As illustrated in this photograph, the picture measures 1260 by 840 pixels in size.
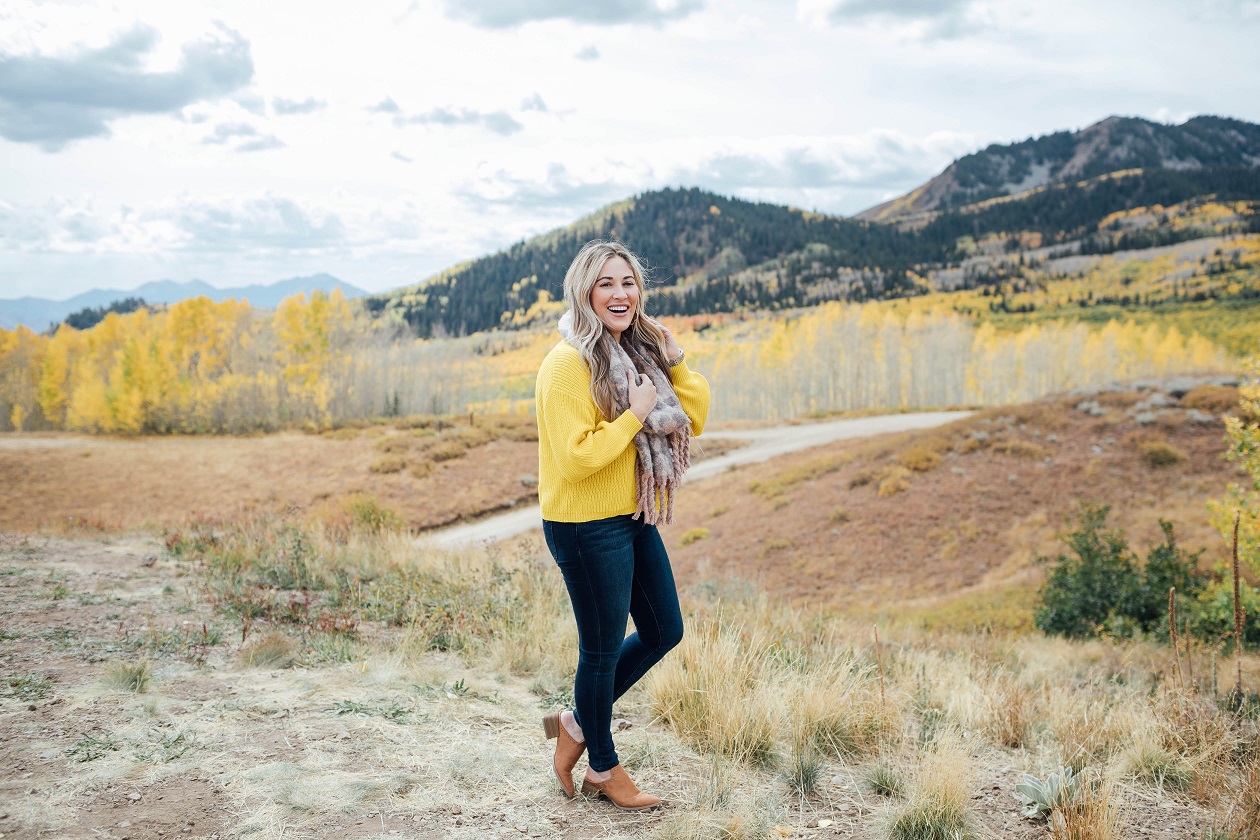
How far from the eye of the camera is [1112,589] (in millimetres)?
9297

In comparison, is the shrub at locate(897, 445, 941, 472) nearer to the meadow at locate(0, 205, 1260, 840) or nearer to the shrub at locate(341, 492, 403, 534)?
the meadow at locate(0, 205, 1260, 840)

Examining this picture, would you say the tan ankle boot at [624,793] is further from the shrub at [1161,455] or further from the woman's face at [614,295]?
the shrub at [1161,455]

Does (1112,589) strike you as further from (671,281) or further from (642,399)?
(671,281)

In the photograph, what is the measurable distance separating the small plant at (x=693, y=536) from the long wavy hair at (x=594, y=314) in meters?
13.9

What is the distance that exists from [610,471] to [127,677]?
3.06m

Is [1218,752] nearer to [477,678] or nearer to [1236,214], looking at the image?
[477,678]

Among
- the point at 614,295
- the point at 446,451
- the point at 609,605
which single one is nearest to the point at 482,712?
the point at 609,605

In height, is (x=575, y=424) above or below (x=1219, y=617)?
above

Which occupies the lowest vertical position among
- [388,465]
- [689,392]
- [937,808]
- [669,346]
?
[388,465]

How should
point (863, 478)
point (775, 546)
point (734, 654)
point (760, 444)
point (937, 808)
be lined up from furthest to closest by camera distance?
point (760, 444)
point (863, 478)
point (775, 546)
point (734, 654)
point (937, 808)

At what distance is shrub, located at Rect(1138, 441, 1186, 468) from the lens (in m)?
15.0

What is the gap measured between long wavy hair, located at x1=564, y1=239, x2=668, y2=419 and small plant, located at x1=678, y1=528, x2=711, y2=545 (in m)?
13.9

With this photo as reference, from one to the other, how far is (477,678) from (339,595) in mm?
2225

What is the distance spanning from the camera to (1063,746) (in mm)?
3445
